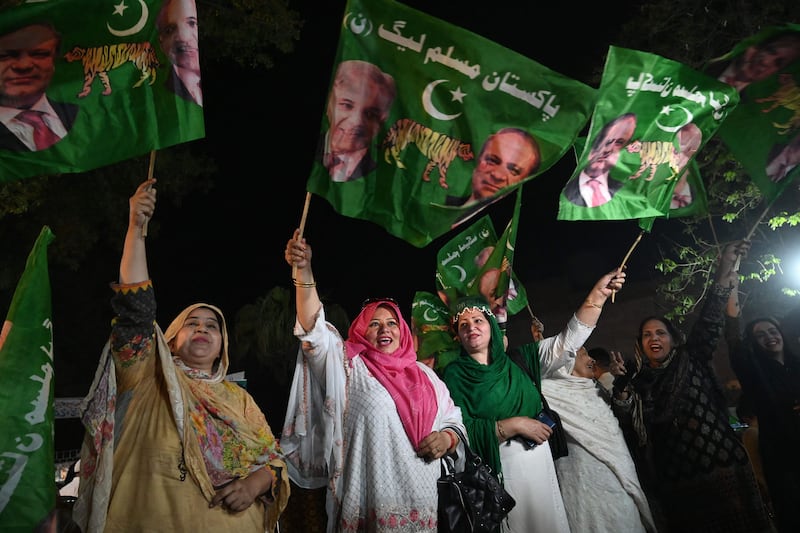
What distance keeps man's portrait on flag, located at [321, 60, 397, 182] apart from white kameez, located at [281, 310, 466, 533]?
0.87 m

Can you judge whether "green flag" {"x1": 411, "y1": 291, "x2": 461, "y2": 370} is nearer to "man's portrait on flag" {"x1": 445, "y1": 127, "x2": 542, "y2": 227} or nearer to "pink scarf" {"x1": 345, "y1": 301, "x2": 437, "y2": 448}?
"pink scarf" {"x1": 345, "y1": 301, "x2": 437, "y2": 448}

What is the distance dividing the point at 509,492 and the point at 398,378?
3.43 feet

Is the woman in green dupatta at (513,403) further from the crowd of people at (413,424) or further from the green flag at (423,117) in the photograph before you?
the green flag at (423,117)

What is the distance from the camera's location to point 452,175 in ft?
12.2

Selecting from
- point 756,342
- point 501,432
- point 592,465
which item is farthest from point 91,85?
point 756,342

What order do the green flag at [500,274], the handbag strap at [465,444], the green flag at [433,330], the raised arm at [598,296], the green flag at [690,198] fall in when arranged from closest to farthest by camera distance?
the handbag strap at [465,444], the raised arm at [598,296], the green flag at [690,198], the green flag at [500,274], the green flag at [433,330]

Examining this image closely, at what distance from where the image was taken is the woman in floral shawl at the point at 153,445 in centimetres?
272

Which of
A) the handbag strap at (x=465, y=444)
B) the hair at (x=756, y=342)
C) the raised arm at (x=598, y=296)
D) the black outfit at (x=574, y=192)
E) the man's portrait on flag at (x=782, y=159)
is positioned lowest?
the handbag strap at (x=465, y=444)

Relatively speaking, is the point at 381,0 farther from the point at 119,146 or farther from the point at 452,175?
the point at 119,146

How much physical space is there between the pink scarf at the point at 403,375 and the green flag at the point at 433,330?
103 inches

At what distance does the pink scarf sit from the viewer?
3484mm

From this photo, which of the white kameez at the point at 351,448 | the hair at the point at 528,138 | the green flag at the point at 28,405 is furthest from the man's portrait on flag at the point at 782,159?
the green flag at the point at 28,405

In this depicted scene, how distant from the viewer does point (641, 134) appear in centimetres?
454

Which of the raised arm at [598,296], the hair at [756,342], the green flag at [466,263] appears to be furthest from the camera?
the green flag at [466,263]
